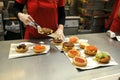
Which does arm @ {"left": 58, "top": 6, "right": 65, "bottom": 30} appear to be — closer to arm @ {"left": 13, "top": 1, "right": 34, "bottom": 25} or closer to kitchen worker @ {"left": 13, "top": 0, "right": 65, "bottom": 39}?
kitchen worker @ {"left": 13, "top": 0, "right": 65, "bottom": 39}

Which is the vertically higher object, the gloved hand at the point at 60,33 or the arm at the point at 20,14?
the arm at the point at 20,14

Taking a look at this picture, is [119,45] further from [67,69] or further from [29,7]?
[29,7]

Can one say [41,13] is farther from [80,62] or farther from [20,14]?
[80,62]

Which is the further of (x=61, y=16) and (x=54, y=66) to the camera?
(x=61, y=16)

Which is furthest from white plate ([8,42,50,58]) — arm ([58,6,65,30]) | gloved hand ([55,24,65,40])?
arm ([58,6,65,30])

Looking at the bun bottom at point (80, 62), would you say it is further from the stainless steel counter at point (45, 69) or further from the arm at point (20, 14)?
the arm at point (20, 14)

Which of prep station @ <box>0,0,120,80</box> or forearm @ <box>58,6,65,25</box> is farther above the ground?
forearm @ <box>58,6,65,25</box>

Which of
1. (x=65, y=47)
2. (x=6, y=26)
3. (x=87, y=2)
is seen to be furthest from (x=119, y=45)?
(x=6, y=26)

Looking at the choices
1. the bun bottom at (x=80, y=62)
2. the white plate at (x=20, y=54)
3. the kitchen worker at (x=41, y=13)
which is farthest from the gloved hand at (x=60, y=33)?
the bun bottom at (x=80, y=62)

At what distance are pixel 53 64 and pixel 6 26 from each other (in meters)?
1.56

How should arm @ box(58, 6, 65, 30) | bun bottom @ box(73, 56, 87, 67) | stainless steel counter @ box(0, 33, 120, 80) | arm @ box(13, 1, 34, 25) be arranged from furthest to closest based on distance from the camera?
1. arm @ box(58, 6, 65, 30)
2. arm @ box(13, 1, 34, 25)
3. bun bottom @ box(73, 56, 87, 67)
4. stainless steel counter @ box(0, 33, 120, 80)

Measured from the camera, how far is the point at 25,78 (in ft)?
2.65

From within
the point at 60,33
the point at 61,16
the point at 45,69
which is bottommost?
the point at 45,69

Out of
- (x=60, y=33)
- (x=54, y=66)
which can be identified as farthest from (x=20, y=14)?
(x=54, y=66)
